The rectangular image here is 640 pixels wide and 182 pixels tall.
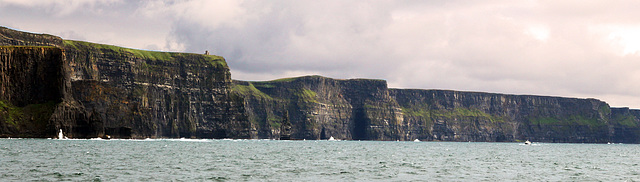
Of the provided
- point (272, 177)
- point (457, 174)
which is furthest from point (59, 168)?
point (457, 174)

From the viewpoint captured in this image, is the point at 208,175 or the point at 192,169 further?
the point at 192,169

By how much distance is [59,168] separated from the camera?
6600cm

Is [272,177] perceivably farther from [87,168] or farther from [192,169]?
[87,168]

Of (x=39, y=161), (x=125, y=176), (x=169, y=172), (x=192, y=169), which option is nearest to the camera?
(x=125, y=176)

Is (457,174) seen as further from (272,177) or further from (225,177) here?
(225,177)

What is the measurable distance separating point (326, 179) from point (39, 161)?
36766 mm

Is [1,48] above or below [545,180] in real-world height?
above

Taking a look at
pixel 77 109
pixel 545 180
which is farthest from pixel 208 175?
pixel 77 109

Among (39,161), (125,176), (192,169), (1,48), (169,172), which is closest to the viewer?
(125,176)

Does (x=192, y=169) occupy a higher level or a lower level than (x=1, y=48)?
lower

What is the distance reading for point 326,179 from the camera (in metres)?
61.5

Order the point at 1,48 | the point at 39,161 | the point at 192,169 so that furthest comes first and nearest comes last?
the point at 1,48
the point at 39,161
the point at 192,169

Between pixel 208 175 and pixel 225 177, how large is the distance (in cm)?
265

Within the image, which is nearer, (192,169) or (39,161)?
(192,169)
